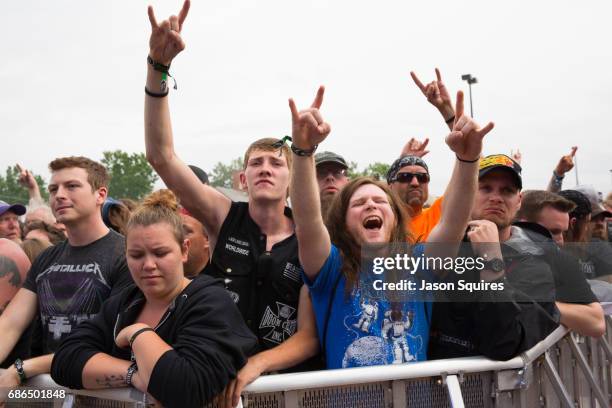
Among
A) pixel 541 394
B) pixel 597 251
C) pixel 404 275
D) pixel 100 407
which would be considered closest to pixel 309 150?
pixel 404 275

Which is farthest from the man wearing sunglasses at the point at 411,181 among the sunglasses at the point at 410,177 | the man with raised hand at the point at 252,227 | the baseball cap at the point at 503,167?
the man with raised hand at the point at 252,227

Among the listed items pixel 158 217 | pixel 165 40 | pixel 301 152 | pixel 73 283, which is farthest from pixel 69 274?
pixel 301 152

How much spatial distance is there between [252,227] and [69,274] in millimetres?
1017

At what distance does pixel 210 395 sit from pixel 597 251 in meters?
4.10

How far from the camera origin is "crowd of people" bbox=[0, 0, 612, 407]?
2.39m

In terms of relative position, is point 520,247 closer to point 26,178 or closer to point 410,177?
point 410,177

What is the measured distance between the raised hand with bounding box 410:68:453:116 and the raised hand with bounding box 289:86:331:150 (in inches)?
39.2

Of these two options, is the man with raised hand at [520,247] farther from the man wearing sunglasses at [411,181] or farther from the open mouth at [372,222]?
the man wearing sunglasses at [411,181]

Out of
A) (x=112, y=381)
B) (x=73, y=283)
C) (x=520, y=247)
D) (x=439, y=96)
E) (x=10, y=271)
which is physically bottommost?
(x=112, y=381)

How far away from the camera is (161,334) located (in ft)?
7.94

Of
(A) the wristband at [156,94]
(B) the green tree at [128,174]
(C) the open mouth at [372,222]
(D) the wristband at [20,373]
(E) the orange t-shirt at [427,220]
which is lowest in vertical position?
(D) the wristband at [20,373]

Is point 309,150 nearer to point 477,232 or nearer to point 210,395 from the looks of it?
point 477,232

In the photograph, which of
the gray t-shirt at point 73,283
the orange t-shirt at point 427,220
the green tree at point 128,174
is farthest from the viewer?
the green tree at point 128,174

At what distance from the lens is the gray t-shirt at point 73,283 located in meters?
3.12
